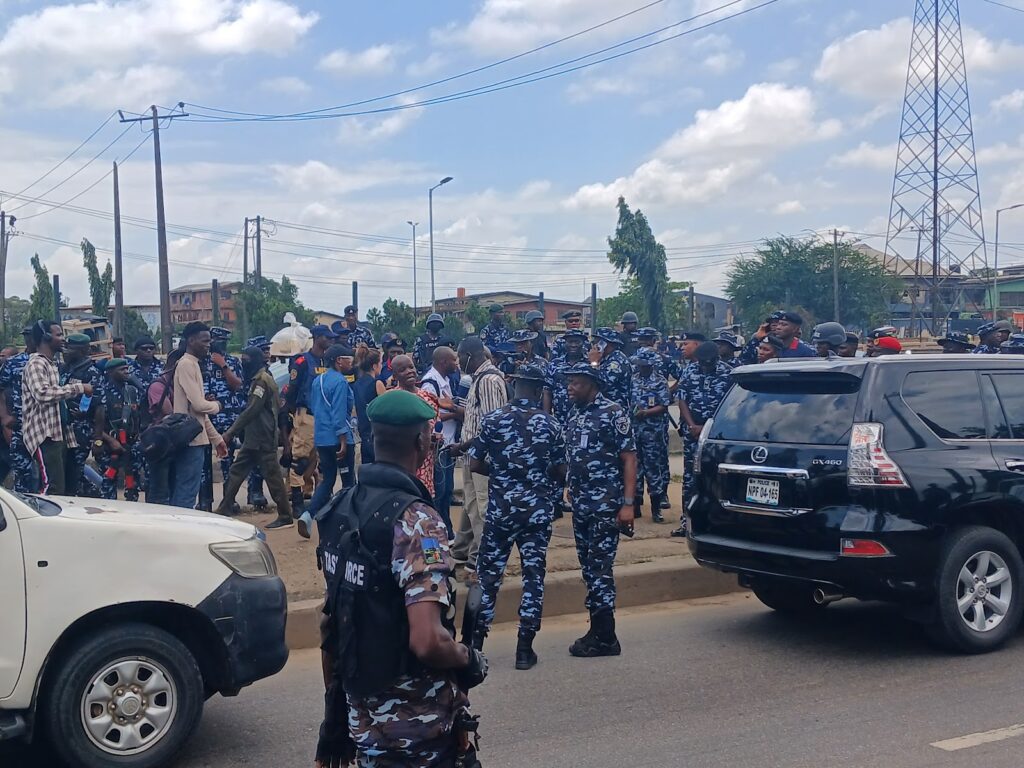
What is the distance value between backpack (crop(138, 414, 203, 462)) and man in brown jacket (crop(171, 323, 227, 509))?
178mm

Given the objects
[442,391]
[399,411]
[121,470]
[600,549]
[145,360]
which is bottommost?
[600,549]

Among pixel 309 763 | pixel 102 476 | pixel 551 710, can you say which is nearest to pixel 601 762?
pixel 551 710

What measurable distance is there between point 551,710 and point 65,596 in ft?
8.17

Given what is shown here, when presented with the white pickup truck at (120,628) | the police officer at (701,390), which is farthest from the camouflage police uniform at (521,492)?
the police officer at (701,390)

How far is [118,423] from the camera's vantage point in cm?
912

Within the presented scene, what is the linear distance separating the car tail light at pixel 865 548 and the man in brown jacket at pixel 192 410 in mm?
4918

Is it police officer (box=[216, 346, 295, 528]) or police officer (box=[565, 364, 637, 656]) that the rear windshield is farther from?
police officer (box=[216, 346, 295, 528])

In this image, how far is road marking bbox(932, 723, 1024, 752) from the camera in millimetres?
4809

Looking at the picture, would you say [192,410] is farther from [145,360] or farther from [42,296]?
[42,296]

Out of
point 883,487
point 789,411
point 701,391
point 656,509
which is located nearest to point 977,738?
point 883,487

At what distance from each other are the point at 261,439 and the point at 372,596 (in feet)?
23.0

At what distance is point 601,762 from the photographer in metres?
4.74

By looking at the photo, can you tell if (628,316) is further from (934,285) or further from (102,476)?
(934,285)

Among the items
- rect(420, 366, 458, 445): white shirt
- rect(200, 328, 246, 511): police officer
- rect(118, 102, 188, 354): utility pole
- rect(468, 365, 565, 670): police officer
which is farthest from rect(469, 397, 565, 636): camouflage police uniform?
rect(118, 102, 188, 354): utility pole
